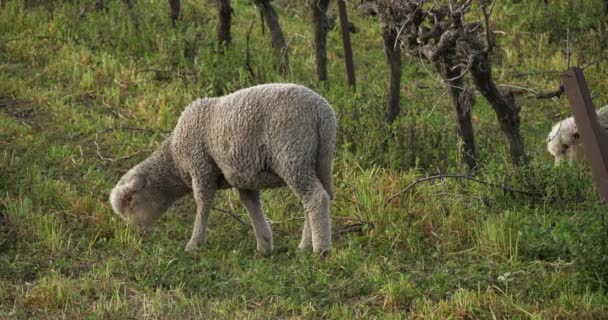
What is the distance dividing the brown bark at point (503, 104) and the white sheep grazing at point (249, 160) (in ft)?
4.92

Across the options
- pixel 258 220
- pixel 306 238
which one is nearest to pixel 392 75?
pixel 258 220

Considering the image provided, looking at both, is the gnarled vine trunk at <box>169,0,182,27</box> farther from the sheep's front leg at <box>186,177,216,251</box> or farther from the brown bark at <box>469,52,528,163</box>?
the brown bark at <box>469,52,528,163</box>

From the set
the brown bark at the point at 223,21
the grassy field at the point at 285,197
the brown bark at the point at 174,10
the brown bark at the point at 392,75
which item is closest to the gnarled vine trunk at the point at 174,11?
the brown bark at the point at 174,10

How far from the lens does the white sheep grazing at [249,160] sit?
757 cm

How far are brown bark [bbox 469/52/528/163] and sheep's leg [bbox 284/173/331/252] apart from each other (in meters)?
1.79

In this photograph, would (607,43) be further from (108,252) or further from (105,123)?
(108,252)

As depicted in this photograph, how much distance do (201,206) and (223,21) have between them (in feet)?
16.8

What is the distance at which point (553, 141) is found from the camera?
34.1 feet

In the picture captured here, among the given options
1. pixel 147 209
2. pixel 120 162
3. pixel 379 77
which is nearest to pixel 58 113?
pixel 120 162

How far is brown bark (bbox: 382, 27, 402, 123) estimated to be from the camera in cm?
1011

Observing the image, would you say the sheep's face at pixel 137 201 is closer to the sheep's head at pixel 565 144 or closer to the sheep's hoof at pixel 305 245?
the sheep's hoof at pixel 305 245

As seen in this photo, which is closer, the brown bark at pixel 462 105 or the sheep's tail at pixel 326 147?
the sheep's tail at pixel 326 147

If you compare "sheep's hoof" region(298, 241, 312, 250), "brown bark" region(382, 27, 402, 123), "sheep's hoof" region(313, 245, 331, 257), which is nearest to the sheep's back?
"sheep's hoof" region(298, 241, 312, 250)

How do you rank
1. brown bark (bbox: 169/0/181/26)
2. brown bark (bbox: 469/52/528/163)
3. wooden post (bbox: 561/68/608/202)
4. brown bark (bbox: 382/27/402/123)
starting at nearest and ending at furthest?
wooden post (bbox: 561/68/608/202)
brown bark (bbox: 469/52/528/163)
brown bark (bbox: 382/27/402/123)
brown bark (bbox: 169/0/181/26)
